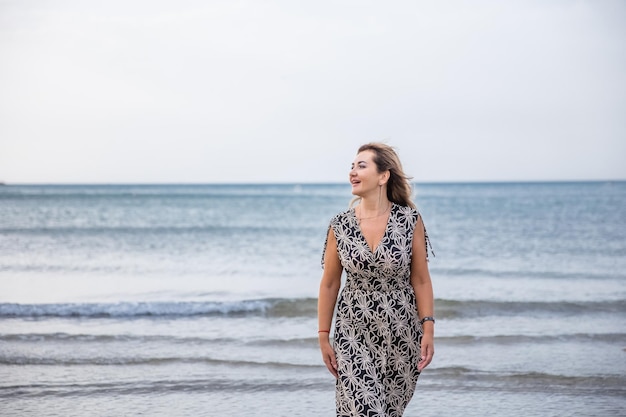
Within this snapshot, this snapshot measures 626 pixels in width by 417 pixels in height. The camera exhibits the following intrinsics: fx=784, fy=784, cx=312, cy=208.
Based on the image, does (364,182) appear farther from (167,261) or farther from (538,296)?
(167,261)

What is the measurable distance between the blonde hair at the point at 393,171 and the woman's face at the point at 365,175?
3 centimetres

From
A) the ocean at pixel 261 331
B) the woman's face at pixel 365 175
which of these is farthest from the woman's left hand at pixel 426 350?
the ocean at pixel 261 331

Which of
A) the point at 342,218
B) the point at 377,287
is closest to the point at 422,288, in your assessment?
the point at 377,287

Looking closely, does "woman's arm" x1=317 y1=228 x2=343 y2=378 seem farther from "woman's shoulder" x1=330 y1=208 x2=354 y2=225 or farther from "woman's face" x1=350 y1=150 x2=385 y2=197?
"woman's face" x1=350 y1=150 x2=385 y2=197

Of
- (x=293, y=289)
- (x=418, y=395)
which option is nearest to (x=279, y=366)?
(x=418, y=395)

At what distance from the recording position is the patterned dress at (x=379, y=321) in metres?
3.70

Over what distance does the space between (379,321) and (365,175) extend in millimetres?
702

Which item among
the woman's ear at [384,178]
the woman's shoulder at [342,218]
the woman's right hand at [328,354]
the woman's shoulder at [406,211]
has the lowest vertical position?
the woman's right hand at [328,354]

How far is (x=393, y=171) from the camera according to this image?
12.7ft

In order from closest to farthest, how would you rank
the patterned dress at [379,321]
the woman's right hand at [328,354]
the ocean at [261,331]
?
1. the patterned dress at [379,321]
2. the woman's right hand at [328,354]
3. the ocean at [261,331]

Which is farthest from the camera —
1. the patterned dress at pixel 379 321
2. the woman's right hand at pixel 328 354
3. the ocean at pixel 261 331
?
the ocean at pixel 261 331

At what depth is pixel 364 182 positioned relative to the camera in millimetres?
3785

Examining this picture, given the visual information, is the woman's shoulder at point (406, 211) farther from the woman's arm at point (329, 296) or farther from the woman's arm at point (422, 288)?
the woman's arm at point (329, 296)

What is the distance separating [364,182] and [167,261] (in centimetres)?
1598
